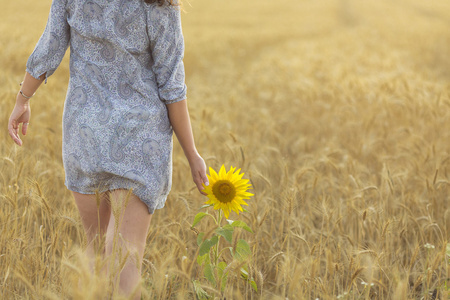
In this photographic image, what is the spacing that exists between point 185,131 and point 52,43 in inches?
20.0

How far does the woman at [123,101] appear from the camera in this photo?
1.59m

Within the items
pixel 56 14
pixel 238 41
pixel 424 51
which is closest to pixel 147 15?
pixel 56 14

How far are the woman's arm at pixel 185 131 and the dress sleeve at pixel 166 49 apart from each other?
26mm

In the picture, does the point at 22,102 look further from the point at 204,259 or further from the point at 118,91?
the point at 204,259

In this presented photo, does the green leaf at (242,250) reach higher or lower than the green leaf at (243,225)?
lower

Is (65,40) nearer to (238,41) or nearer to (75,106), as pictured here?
(75,106)

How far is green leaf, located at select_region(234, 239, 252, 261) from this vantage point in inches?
71.7

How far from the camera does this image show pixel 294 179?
277 cm

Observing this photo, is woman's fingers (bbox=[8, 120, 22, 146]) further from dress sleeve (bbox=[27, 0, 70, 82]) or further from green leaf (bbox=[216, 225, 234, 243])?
green leaf (bbox=[216, 225, 234, 243])

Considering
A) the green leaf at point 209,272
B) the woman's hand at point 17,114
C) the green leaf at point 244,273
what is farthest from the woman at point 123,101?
the green leaf at point 244,273

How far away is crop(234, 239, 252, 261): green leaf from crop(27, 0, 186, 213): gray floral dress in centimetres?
36

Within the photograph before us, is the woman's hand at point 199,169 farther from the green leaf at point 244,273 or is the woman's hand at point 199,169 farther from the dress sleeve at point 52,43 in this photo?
the dress sleeve at point 52,43

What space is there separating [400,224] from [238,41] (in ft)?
38.6

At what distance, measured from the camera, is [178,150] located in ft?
13.1
